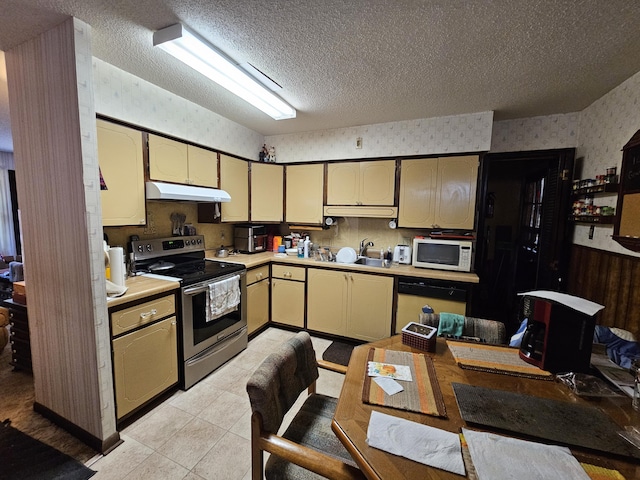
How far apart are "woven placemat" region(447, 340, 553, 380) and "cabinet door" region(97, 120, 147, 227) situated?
2395mm

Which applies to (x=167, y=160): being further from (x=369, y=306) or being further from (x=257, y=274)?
(x=369, y=306)

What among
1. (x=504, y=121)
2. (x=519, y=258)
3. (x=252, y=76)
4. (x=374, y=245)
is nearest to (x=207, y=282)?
(x=252, y=76)

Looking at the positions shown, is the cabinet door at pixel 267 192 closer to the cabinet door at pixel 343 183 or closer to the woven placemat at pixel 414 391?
the cabinet door at pixel 343 183

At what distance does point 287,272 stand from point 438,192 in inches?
75.8

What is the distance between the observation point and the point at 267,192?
347 centimetres

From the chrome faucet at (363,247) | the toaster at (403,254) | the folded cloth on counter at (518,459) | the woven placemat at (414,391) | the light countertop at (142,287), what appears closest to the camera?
the folded cloth on counter at (518,459)

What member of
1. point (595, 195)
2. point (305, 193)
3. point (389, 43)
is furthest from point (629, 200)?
point (305, 193)

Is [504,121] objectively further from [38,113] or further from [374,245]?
[38,113]

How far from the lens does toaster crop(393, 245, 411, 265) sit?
3135 millimetres

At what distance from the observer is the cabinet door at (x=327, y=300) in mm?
3049

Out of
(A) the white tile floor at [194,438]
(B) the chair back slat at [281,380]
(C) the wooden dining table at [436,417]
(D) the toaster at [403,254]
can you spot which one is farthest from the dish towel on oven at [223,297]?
(D) the toaster at [403,254]

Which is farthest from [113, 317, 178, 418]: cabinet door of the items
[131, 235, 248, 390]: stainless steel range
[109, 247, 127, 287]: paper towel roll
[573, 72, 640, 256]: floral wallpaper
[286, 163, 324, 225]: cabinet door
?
[573, 72, 640, 256]: floral wallpaper

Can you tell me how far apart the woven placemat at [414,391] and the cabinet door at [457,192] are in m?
1.92

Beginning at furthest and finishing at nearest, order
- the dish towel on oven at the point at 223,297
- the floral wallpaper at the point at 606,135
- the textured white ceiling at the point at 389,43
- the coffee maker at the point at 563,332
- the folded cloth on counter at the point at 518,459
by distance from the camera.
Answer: the dish towel on oven at the point at 223,297 < the floral wallpaper at the point at 606,135 < the textured white ceiling at the point at 389,43 < the coffee maker at the point at 563,332 < the folded cloth on counter at the point at 518,459
